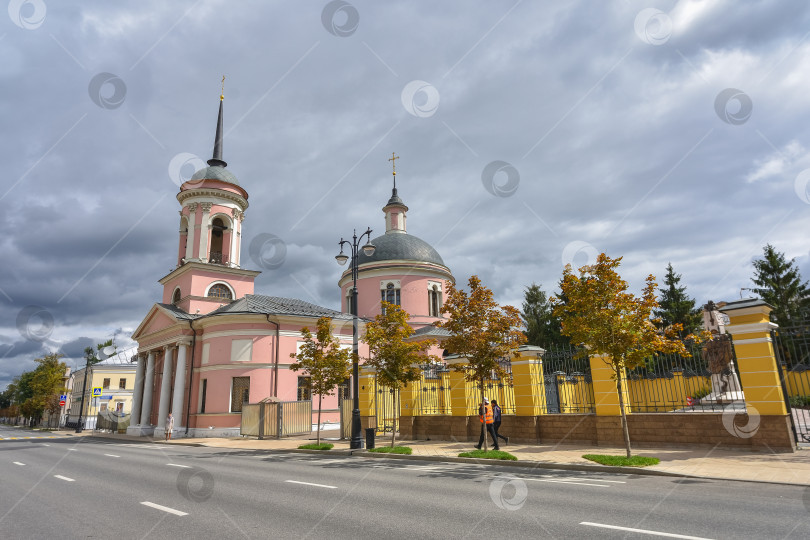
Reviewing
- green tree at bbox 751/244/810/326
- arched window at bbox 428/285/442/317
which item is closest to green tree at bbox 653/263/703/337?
green tree at bbox 751/244/810/326

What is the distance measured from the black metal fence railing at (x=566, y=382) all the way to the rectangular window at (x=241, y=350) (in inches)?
762

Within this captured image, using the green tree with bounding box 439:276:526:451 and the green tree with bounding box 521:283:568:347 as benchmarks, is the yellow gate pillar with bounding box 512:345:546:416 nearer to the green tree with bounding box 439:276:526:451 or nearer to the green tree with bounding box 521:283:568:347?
the green tree with bounding box 439:276:526:451

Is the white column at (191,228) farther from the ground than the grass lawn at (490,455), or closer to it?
farther from the ground

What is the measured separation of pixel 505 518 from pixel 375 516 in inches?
74.1

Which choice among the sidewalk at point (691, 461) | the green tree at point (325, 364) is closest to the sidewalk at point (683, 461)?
the sidewalk at point (691, 461)

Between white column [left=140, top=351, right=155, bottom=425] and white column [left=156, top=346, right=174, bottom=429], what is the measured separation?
83.6 inches

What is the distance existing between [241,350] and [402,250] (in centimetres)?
1709

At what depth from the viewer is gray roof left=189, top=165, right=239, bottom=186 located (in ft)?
123

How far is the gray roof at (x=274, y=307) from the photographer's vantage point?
103ft

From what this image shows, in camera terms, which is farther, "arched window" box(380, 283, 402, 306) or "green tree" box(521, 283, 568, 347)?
"green tree" box(521, 283, 568, 347)

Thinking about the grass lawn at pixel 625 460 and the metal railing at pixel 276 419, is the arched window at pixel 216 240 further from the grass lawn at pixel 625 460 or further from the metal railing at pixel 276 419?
the grass lawn at pixel 625 460

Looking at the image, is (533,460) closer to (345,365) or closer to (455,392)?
(455,392)

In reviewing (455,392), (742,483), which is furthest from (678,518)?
(455,392)

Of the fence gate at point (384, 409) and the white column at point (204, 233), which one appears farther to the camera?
the white column at point (204, 233)
